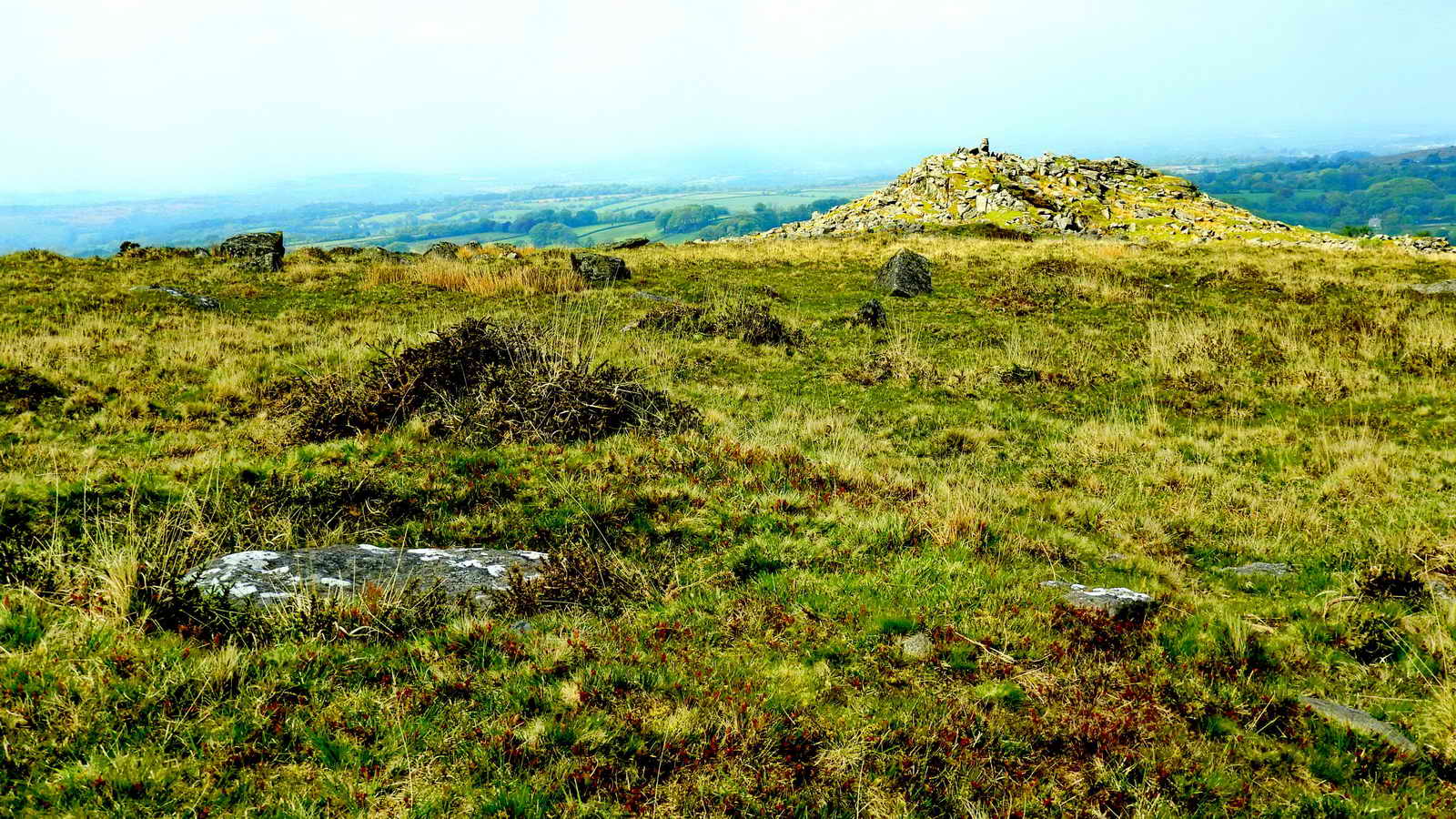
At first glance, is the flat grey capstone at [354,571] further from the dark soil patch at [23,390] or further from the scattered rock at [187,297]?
the scattered rock at [187,297]

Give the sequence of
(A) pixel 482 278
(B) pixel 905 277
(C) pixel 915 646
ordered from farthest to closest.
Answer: (B) pixel 905 277
(A) pixel 482 278
(C) pixel 915 646

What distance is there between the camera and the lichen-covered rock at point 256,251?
25.6 m

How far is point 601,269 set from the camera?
25359 millimetres

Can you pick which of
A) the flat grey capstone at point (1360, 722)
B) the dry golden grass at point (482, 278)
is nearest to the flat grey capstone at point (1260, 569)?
the flat grey capstone at point (1360, 722)

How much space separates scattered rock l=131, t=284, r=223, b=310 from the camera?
1842 centimetres

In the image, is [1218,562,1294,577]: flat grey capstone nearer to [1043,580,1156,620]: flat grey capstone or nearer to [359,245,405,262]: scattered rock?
[1043,580,1156,620]: flat grey capstone

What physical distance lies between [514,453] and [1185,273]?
2737 cm

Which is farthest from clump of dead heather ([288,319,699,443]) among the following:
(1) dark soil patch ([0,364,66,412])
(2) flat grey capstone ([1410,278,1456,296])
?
(2) flat grey capstone ([1410,278,1456,296])

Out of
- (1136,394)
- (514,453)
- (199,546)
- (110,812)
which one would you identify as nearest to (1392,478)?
(1136,394)

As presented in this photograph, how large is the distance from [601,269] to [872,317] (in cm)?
1088

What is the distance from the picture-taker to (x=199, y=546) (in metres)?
5.89

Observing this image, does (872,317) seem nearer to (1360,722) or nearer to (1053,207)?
(1360,722)

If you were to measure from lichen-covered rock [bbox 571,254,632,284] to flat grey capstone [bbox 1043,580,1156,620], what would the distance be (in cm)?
2092

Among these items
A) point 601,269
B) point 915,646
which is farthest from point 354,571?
point 601,269
